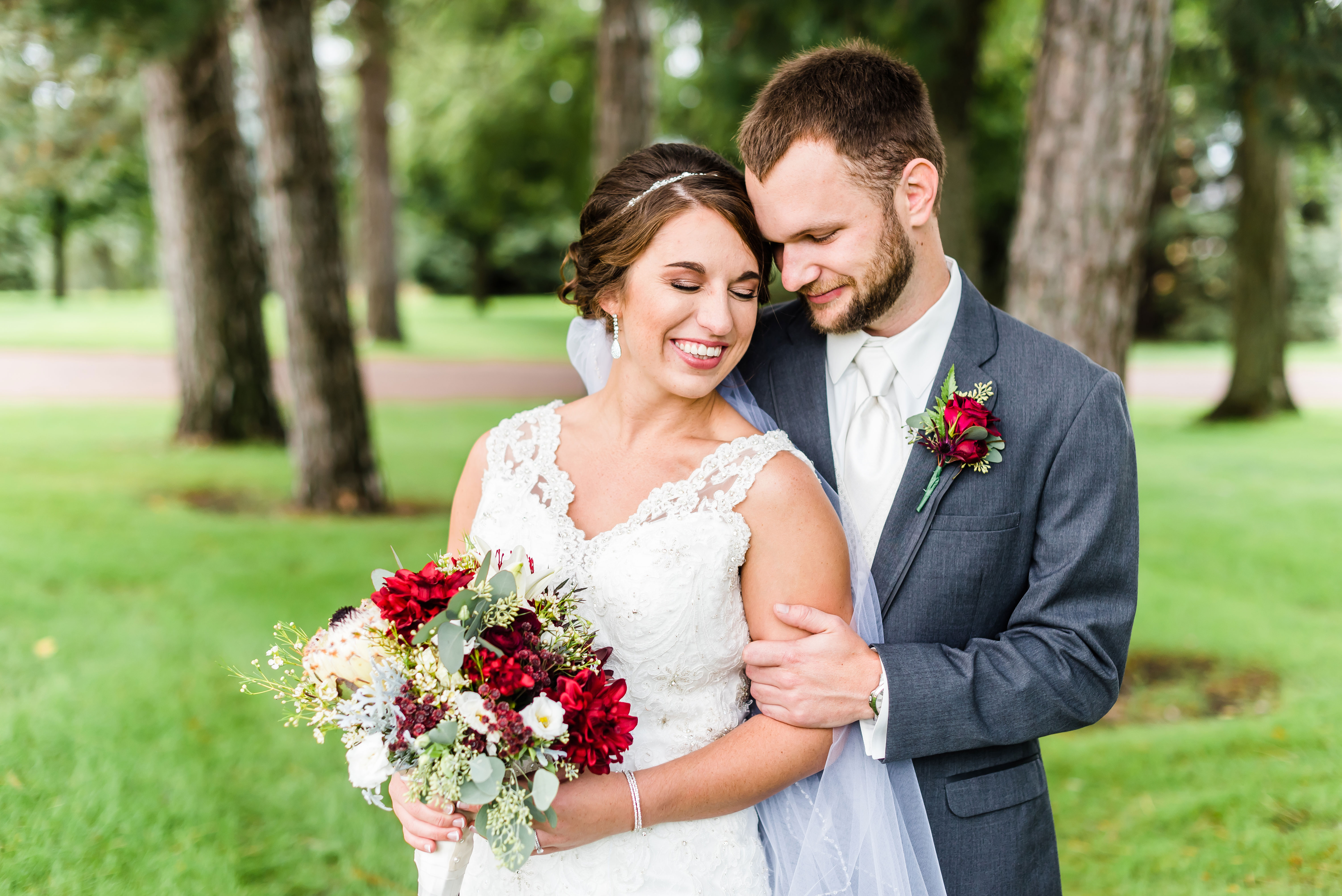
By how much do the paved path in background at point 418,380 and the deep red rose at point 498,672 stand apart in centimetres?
1132

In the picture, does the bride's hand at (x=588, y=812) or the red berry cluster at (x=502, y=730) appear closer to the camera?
the red berry cluster at (x=502, y=730)

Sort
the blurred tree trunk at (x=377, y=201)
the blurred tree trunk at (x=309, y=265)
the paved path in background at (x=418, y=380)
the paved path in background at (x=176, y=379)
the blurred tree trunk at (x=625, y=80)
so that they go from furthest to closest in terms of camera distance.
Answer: the blurred tree trunk at (x=377, y=201) < the paved path in background at (x=418, y=380) < the paved path in background at (x=176, y=379) < the blurred tree trunk at (x=625, y=80) < the blurred tree trunk at (x=309, y=265)

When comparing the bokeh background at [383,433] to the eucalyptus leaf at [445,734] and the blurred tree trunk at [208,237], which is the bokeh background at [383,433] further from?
the eucalyptus leaf at [445,734]

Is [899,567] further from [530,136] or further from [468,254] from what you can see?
[468,254]

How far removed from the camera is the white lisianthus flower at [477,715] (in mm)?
1752

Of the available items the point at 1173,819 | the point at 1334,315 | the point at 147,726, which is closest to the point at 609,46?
the point at 147,726

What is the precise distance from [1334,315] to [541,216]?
24.4m

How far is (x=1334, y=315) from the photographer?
2892cm

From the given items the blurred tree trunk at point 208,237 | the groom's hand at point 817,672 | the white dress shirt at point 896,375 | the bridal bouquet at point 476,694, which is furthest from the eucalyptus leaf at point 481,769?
the blurred tree trunk at point 208,237

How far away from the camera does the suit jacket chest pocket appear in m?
2.26

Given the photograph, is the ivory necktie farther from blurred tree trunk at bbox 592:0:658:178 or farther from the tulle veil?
blurred tree trunk at bbox 592:0:658:178

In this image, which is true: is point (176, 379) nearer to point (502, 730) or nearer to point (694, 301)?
point (694, 301)

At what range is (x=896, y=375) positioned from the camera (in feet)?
8.25

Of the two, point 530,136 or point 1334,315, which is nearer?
point 530,136
